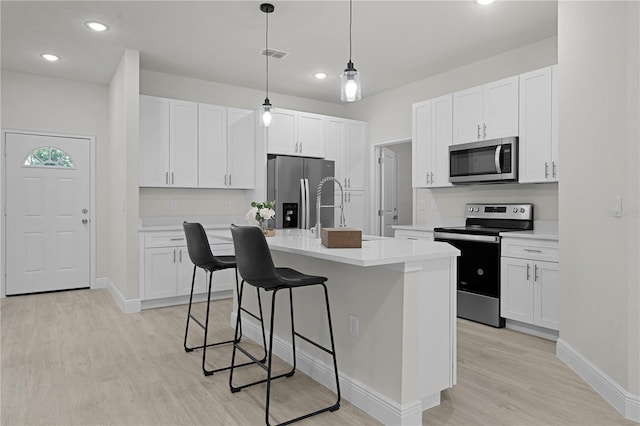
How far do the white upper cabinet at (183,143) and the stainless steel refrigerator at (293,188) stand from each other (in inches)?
36.0

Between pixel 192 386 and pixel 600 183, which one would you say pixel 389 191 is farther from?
pixel 192 386

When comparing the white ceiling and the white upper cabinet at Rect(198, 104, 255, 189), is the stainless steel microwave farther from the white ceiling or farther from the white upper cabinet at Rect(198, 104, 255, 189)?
the white upper cabinet at Rect(198, 104, 255, 189)

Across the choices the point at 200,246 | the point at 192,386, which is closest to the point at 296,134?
the point at 200,246

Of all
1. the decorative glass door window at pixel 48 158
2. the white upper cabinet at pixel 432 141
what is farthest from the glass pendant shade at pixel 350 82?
the decorative glass door window at pixel 48 158

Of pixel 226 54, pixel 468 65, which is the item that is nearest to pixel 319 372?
pixel 226 54

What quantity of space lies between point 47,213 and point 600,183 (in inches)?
229

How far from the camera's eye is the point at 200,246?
299cm

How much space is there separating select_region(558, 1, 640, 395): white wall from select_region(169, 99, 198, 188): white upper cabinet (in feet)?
12.5

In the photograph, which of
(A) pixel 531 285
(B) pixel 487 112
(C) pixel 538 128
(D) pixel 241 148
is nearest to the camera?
(A) pixel 531 285

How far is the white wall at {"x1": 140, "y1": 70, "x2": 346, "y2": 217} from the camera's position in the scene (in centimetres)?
516

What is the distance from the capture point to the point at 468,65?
4840mm

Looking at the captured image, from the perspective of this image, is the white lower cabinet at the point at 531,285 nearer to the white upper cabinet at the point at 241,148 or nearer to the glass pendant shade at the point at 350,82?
the glass pendant shade at the point at 350,82

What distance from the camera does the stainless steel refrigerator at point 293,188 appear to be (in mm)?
5258

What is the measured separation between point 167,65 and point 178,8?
1539 mm
